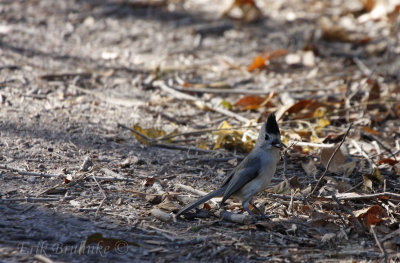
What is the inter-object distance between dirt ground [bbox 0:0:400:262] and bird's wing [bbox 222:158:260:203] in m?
0.29

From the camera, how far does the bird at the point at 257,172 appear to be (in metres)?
4.04

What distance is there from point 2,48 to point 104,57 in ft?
5.05

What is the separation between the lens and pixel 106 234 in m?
3.45

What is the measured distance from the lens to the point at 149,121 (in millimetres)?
6043

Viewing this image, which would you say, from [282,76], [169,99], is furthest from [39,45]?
[282,76]

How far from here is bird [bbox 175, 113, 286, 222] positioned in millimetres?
4039

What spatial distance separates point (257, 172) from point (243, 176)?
12 centimetres

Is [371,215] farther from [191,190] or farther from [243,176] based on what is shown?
[191,190]

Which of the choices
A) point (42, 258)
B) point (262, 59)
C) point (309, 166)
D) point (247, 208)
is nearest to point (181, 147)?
point (309, 166)

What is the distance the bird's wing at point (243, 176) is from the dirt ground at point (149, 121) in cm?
29

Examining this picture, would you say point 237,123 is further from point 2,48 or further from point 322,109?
point 2,48
